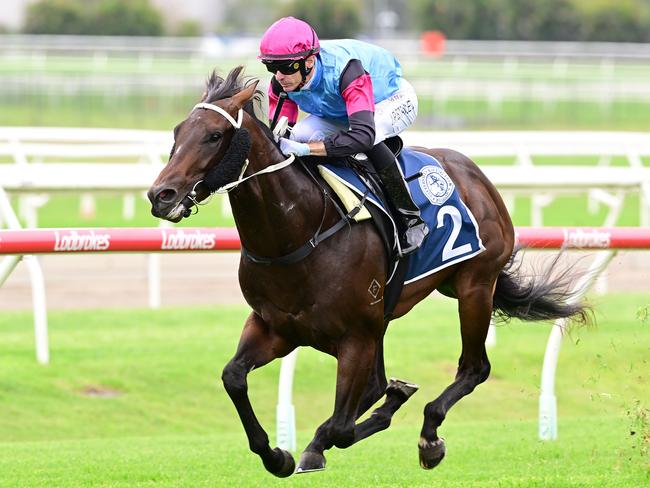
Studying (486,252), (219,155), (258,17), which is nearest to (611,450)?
(486,252)

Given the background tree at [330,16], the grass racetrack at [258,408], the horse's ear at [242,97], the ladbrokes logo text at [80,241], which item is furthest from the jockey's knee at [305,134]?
the background tree at [330,16]

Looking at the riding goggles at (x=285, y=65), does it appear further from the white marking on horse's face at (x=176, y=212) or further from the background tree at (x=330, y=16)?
the background tree at (x=330, y=16)

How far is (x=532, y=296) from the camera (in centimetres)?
606

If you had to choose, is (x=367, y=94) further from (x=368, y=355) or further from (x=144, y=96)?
(x=144, y=96)

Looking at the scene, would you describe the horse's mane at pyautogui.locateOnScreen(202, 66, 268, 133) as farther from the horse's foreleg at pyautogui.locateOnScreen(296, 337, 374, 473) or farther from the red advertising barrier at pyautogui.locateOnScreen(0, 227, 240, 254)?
the red advertising barrier at pyautogui.locateOnScreen(0, 227, 240, 254)

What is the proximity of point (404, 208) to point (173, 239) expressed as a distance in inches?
49.0

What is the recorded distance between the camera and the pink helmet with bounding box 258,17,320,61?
4.70m

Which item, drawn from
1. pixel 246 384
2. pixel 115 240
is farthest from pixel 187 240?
pixel 246 384

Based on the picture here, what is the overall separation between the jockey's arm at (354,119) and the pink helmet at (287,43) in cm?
22

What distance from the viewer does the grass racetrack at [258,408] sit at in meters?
5.66

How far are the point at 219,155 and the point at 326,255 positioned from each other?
2.15 feet

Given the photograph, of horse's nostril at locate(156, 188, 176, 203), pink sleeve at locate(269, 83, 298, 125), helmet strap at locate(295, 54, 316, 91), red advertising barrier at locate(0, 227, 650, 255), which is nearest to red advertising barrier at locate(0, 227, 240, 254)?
red advertising barrier at locate(0, 227, 650, 255)

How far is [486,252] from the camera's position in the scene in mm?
5738

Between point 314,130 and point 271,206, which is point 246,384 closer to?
point 271,206
